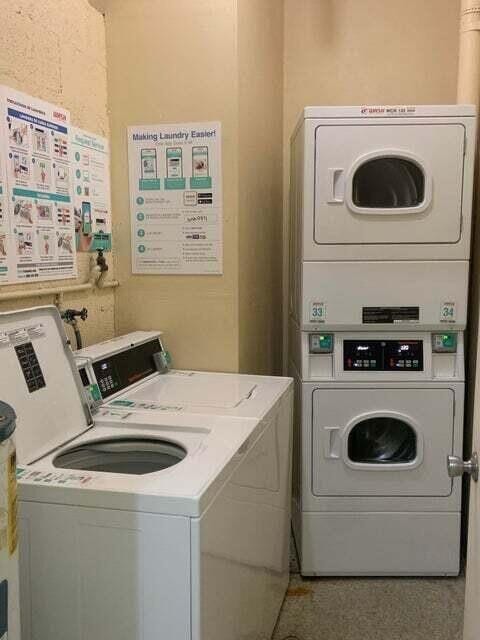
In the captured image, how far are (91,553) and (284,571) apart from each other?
4.37 feet

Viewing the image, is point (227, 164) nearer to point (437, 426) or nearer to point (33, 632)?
point (437, 426)

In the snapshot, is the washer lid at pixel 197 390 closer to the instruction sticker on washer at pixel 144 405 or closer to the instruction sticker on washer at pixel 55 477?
the instruction sticker on washer at pixel 144 405

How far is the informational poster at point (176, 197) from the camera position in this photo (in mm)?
2344

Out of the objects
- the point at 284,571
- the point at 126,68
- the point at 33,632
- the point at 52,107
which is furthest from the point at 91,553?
the point at 126,68

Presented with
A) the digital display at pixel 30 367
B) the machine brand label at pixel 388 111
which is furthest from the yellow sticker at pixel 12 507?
the machine brand label at pixel 388 111

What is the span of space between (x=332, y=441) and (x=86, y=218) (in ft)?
4.59

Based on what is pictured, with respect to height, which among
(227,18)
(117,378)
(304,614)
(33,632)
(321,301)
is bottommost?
(304,614)

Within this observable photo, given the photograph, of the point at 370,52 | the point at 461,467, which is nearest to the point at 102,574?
the point at 461,467

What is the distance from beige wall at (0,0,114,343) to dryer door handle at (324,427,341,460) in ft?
3.50

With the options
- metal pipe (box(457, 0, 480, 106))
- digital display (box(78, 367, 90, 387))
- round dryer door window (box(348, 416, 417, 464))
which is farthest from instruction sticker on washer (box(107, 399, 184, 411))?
metal pipe (box(457, 0, 480, 106))

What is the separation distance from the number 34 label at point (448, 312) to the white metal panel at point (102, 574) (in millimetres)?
1610

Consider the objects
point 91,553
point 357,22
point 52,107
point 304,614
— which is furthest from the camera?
point 357,22

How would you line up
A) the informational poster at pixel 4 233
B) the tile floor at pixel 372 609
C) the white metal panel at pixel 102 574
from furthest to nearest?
the tile floor at pixel 372 609
the informational poster at pixel 4 233
the white metal panel at pixel 102 574

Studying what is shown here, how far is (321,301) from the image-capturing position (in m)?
2.35
